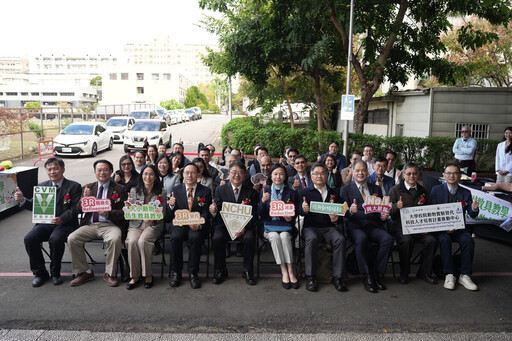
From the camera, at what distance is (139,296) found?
17.3ft

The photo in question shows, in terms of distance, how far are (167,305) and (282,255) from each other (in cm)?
164

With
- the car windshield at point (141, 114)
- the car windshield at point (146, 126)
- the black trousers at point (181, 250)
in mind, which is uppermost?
the car windshield at point (141, 114)

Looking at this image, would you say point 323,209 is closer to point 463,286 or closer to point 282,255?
point 282,255

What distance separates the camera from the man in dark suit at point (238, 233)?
18.7 ft

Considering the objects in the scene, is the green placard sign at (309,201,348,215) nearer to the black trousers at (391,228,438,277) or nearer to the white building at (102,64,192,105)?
the black trousers at (391,228,438,277)

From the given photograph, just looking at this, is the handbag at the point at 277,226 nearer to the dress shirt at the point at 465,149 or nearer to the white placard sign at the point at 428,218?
the white placard sign at the point at 428,218

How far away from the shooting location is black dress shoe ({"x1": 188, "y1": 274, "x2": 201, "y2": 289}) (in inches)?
218

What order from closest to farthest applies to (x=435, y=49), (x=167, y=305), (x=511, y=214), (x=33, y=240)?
(x=167, y=305), (x=33, y=240), (x=511, y=214), (x=435, y=49)

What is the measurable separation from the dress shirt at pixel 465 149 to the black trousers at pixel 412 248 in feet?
17.8

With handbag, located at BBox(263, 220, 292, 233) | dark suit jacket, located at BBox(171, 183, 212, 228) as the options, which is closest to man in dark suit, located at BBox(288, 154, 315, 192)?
handbag, located at BBox(263, 220, 292, 233)

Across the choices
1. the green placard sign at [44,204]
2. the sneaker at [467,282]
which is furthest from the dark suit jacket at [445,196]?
the green placard sign at [44,204]

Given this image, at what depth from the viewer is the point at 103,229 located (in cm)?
579

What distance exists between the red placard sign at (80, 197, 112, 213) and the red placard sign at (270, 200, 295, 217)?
2.25 m

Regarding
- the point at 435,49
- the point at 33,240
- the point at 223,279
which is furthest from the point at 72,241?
the point at 435,49
